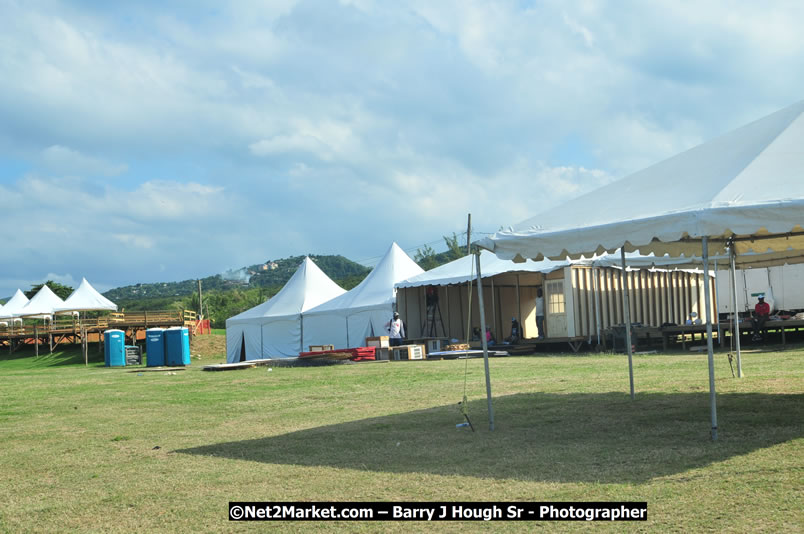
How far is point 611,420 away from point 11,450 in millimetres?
5938

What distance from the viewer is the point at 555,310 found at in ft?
76.9

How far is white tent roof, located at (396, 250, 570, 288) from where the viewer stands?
881 inches

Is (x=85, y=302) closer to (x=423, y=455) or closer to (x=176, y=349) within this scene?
(x=176, y=349)

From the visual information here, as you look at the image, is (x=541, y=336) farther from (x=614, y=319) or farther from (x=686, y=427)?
(x=686, y=427)

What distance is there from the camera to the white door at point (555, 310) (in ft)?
76.3

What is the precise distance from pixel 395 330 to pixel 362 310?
8.25ft

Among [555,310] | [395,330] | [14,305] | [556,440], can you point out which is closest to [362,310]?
[395,330]

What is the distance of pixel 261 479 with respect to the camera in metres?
5.48

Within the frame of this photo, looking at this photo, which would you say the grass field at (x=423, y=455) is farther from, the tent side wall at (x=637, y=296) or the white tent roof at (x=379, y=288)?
the white tent roof at (x=379, y=288)

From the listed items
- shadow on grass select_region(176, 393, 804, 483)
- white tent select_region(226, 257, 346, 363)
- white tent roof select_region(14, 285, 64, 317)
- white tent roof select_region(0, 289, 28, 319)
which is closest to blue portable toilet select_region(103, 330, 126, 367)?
white tent select_region(226, 257, 346, 363)

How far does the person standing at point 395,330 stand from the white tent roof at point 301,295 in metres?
5.43

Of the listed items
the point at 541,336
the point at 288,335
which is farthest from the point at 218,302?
the point at 541,336

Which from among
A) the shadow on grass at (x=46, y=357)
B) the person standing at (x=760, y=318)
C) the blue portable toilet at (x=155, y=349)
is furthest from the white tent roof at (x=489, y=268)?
the shadow on grass at (x=46, y=357)

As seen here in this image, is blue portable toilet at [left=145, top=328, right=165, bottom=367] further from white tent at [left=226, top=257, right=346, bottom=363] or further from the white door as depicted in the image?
the white door
